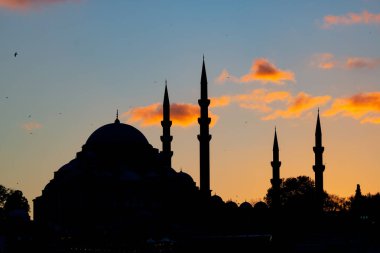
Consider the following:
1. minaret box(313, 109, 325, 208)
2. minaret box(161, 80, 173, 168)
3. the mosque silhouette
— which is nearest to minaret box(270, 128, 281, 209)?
the mosque silhouette

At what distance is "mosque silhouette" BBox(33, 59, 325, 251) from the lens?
52125 millimetres

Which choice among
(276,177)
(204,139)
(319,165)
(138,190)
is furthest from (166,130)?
(319,165)

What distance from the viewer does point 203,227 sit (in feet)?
169

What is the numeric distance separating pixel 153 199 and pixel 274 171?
8837 millimetres

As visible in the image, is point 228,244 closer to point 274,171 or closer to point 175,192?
point 175,192

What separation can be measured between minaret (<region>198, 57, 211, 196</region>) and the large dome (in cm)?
672

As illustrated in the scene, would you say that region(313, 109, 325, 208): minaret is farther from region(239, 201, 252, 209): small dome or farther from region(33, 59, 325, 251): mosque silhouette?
region(239, 201, 252, 209): small dome

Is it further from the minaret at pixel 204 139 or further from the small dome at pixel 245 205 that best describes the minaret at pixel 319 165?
the minaret at pixel 204 139

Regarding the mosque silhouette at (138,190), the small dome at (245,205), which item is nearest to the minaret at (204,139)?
the mosque silhouette at (138,190)

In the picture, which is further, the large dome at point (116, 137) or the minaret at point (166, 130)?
the large dome at point (116, 137)

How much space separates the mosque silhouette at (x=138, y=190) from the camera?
171 ft

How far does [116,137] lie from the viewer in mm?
58406

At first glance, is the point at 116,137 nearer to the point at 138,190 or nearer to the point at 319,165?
the point at 138,190

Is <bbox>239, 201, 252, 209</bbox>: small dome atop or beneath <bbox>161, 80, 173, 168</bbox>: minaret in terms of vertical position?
beneath
